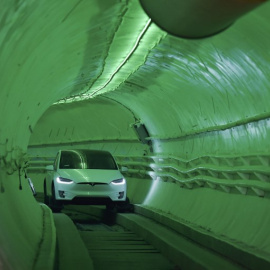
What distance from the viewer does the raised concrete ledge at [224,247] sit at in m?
8.24

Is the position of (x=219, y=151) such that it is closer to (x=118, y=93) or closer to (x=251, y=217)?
(x=251, y=217)

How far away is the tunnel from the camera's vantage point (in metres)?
6.54

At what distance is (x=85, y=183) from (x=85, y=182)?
3 cm

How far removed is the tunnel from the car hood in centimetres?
128

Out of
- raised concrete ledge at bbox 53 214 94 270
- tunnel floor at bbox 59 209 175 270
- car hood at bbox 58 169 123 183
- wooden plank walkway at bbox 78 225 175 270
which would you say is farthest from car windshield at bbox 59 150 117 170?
raised concrete ledge at bbox 53 214 94 270

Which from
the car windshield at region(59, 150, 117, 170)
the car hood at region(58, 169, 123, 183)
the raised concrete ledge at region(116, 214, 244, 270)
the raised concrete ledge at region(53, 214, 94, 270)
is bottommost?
the raised concrete ledge at region(53, 214, 94, 270)

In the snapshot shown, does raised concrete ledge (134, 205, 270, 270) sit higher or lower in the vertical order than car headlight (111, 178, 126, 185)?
lower

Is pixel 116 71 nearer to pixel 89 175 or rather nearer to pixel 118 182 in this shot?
pixel 89 175

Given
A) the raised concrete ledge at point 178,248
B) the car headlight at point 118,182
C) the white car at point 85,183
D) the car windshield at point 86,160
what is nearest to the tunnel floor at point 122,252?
the raised concrete ledge at point 178,248

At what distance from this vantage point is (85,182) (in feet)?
54.0

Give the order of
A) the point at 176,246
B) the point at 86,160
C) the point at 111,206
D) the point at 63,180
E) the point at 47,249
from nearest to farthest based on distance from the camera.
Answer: the point at 47,249 < the point at 176,246 < the point at 63,180 < the point at 111,206 < the point at 86,160

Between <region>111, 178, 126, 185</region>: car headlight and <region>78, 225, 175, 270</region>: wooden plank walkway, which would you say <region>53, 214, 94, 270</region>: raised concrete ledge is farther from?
<region>111, 178, 126, 185</region>: car headlight

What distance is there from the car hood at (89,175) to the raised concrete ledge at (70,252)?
303 cm

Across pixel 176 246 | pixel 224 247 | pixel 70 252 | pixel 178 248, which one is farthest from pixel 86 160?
pixel 224 247
